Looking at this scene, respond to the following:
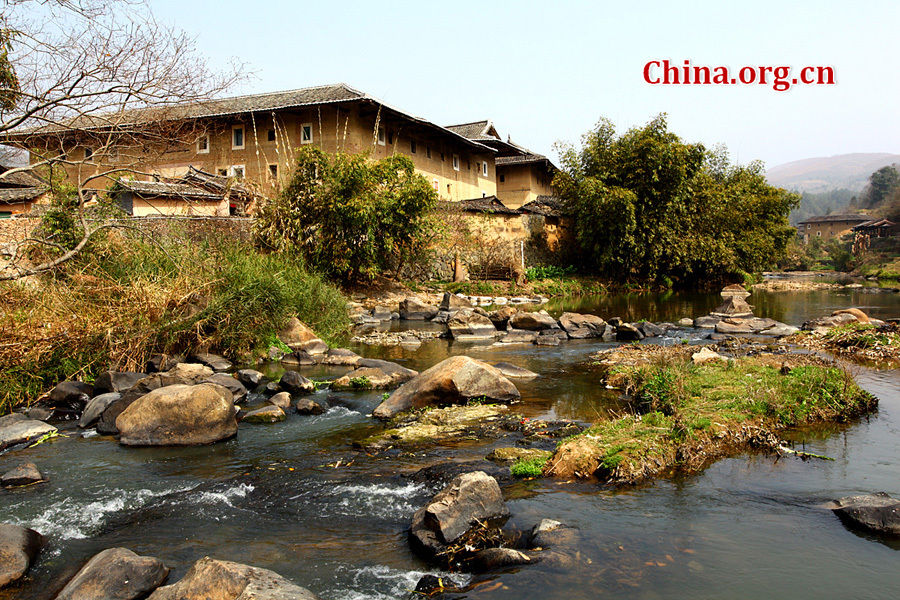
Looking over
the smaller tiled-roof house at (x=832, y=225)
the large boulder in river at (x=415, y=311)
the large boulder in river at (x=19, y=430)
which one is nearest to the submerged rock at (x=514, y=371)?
the large boulder in river at (x=19, y=430)

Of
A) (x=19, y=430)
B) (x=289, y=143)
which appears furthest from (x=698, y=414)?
(x=289, y=143)

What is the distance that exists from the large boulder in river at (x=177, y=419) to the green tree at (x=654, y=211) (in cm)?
2495

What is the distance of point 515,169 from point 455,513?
3879cm

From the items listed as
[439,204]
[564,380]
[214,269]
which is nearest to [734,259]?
[439,204]

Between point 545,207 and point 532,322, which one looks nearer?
point 532,322

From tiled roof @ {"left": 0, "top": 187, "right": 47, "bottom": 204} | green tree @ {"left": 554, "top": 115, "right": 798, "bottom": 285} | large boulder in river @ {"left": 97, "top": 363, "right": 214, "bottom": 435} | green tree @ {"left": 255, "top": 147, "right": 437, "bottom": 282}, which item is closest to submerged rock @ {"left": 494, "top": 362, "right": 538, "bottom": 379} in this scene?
large boulder in river @ {"left": 97, "top": 363, "right": 214, "bottom": 435}

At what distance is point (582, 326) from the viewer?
16234 mm

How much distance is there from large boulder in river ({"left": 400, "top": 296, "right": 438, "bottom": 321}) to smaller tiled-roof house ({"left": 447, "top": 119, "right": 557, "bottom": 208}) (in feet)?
69.5

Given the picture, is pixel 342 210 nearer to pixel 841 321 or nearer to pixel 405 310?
pixel 405 310

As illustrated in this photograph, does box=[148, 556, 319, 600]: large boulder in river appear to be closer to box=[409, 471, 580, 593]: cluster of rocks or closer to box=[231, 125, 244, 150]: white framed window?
box=[409, 471, 580, 593]: cluster of rocks

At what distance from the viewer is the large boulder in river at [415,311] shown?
2023 centimetres

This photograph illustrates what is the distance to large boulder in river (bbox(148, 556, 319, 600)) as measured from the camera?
3.65 m

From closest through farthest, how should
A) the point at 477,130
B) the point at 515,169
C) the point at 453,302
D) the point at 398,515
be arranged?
the point at 398,515 → the point at 453,302 → the point at 477,130 → the point at 515,169

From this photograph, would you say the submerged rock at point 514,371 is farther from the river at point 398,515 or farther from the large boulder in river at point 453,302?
the large boulder in river at point 453,302
